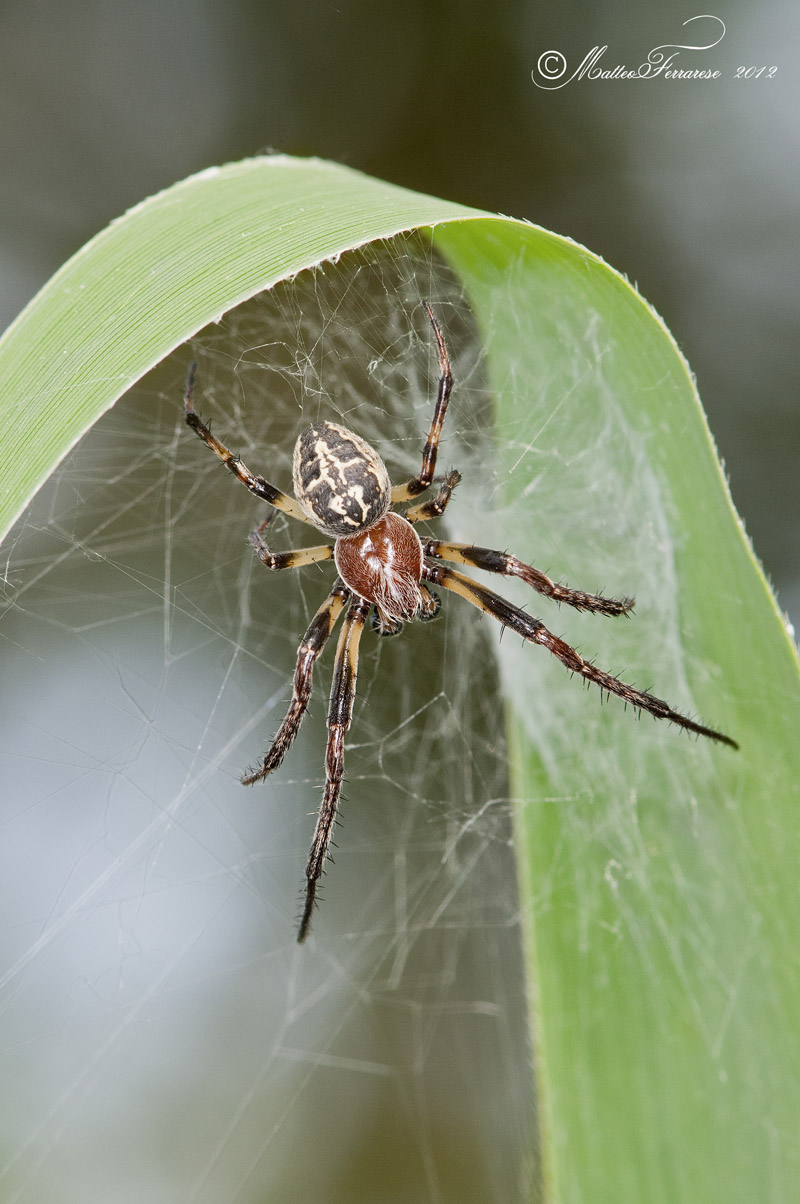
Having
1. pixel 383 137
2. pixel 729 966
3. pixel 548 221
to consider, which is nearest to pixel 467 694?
pixel 729 966

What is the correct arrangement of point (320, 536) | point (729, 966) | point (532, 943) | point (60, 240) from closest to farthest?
1. point (729, 966)
2. point (532, 943)
3. point (320, 536)
4. point (60, 240)

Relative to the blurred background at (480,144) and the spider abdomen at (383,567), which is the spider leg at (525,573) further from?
the blurred background at (480,144)

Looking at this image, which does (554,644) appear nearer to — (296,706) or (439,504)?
(439,504)

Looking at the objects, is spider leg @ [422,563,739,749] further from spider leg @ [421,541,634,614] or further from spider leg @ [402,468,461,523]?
spider leg @ [402,468,461,523]

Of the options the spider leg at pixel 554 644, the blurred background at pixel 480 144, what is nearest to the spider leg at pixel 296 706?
the spider leg at pixel 554 644

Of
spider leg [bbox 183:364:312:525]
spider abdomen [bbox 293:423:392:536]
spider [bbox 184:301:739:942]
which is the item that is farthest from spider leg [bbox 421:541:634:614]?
spider leg [bbox 183:364:312:525]

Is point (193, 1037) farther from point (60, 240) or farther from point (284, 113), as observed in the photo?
point (284, 113)
